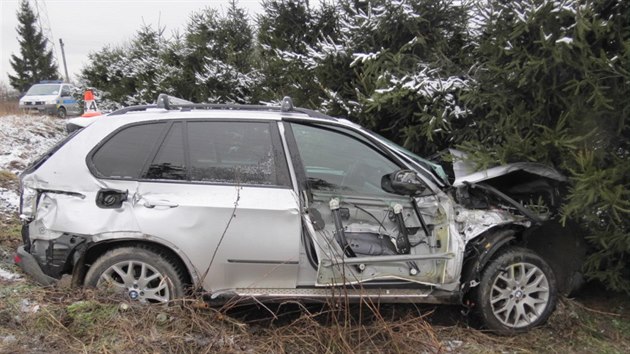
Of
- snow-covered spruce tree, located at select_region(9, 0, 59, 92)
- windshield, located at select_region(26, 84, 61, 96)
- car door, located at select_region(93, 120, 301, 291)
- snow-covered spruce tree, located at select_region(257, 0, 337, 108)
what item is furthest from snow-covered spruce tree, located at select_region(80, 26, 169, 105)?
snow-covered spruce tree, located at select_region(9, 0, 59, 92)

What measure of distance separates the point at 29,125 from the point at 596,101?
40.9 feet

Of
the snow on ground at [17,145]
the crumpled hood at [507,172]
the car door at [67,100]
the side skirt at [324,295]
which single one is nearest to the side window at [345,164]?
the crumpled hood at [507,172]

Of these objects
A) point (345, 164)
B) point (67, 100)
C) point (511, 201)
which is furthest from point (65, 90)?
point (511, 201)

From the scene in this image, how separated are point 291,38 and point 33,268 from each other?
19.2 ft

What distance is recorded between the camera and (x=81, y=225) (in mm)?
3316

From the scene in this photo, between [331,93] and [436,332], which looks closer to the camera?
[436,332]

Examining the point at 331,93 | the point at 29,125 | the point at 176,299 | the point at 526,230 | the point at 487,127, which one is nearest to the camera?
the point at 176,299

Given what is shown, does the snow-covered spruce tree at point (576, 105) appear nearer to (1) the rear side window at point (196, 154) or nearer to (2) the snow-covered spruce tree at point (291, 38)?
(1) the rear side window at point (196, 154)

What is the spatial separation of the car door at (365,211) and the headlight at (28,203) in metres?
1.95

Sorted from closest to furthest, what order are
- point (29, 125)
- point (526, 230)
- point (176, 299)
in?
point (176, 299) < point (526, 230) < point (29, 125)

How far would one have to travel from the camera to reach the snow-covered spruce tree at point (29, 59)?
4378 cm

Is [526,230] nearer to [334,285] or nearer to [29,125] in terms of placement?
[334,285]

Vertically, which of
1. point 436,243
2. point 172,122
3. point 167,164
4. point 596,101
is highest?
point 596,101

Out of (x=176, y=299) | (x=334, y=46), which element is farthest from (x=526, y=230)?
(x=334, y=46)
